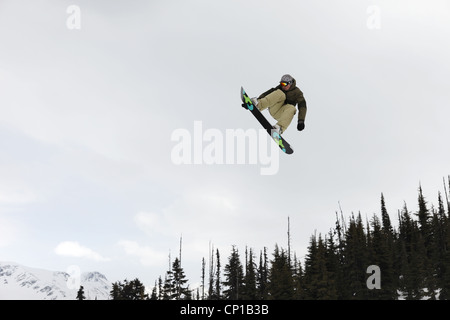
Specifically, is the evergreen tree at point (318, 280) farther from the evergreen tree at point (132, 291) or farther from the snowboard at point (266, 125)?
the snowboard at point (266, 125)

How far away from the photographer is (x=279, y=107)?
13125 mm

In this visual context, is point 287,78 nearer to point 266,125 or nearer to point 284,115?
point 284,115

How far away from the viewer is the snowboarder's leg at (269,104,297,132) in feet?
42.4

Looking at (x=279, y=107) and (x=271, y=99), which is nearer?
(x=271, y=99)

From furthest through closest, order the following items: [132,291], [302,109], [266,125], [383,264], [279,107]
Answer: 1. [132,291]
2. [383,264]
3. [266,125]
4. [279,107]
5. [302,109]

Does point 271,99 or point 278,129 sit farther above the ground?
point 271,99

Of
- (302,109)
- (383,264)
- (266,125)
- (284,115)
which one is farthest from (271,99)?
(383,264)

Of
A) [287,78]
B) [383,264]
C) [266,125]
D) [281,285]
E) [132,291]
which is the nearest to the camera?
[287,78]

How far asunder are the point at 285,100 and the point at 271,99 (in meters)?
0.54

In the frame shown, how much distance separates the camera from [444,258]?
58031 millimetres

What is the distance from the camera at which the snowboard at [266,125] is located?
12906mm

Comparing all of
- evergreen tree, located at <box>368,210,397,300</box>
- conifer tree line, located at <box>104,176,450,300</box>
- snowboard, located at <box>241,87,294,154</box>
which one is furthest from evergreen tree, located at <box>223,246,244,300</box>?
snowboard, located at <box>241,87,294,154</box>
